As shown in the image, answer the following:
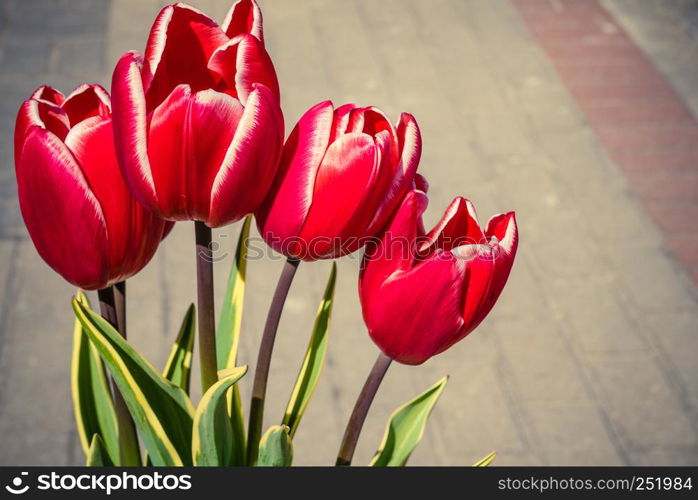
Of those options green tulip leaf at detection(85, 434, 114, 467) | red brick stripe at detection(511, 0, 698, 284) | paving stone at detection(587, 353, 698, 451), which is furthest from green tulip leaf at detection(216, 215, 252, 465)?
red brick stripe at detection(511, 0, 698, 284)

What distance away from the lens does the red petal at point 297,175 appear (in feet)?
1.91

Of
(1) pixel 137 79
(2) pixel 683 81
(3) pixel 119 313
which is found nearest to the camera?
(1) pixel 137 79

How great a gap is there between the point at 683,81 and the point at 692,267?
1.17 meters

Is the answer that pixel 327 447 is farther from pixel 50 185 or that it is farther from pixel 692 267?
pixel 50 185

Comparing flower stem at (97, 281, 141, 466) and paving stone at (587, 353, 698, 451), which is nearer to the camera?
flower stem at (97, 281, 141, 466)

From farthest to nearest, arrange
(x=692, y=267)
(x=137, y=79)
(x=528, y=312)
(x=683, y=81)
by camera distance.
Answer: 1. (x=683, y=81)
2. (x=692, y=267)
3. (x=528, y=312)
4. (x=137, y=79)

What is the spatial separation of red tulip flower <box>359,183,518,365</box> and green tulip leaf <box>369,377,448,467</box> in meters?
0.20

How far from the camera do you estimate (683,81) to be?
3729mm

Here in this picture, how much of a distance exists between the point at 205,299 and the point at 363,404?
0.50 feet

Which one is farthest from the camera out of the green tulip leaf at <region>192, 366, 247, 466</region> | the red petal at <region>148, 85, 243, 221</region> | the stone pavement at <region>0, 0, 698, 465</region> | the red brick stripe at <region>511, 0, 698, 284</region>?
the red brick stripe at <region>511, 0, 698, 284</region>

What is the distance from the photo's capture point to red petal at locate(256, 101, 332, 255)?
58cm

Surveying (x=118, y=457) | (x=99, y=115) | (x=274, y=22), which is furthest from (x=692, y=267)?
(x=99, y=115)

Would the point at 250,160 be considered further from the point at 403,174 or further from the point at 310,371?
the point at 310,371

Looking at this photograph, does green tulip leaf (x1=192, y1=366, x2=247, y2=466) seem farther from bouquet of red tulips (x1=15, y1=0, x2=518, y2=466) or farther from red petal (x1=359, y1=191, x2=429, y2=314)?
red petal (x1=359, y1=191, x2=429, y2=314)
